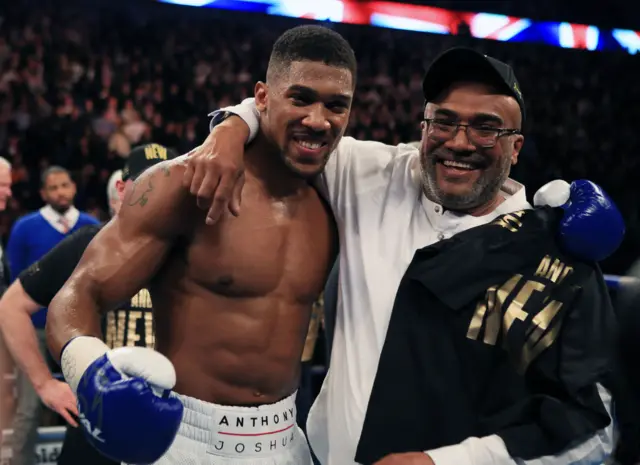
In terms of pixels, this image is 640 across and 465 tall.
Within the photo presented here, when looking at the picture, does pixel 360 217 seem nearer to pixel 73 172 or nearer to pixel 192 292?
pixel 192 292

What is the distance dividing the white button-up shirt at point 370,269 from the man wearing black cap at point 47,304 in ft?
2.77

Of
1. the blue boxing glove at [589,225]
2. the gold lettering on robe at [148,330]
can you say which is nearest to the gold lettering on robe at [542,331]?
the blue boxing glove at [589,225]

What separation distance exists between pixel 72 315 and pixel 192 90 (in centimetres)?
554

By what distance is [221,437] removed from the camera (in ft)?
4.82

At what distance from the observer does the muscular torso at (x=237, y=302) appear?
1.47 meters

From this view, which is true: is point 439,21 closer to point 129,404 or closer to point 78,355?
point 78,355

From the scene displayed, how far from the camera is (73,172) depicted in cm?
550

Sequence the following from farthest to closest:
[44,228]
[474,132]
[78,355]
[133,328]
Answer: [44,228], [133,328], [474,132], [78,355]

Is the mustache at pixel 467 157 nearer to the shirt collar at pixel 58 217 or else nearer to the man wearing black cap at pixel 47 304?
the man wearing black cap at pixel 47 304

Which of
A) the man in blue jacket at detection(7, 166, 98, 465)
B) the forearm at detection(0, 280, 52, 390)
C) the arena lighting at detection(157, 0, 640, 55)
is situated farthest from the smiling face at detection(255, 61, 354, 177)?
the arena lighting at detection(157, 0, 640, 55)

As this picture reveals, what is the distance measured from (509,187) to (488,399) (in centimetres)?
43

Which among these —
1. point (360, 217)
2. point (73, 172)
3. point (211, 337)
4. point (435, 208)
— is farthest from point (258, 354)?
point (73, 172)

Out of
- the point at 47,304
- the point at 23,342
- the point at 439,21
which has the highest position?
the point at 439,21

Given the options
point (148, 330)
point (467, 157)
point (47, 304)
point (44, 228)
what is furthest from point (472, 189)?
point (44, 228)
